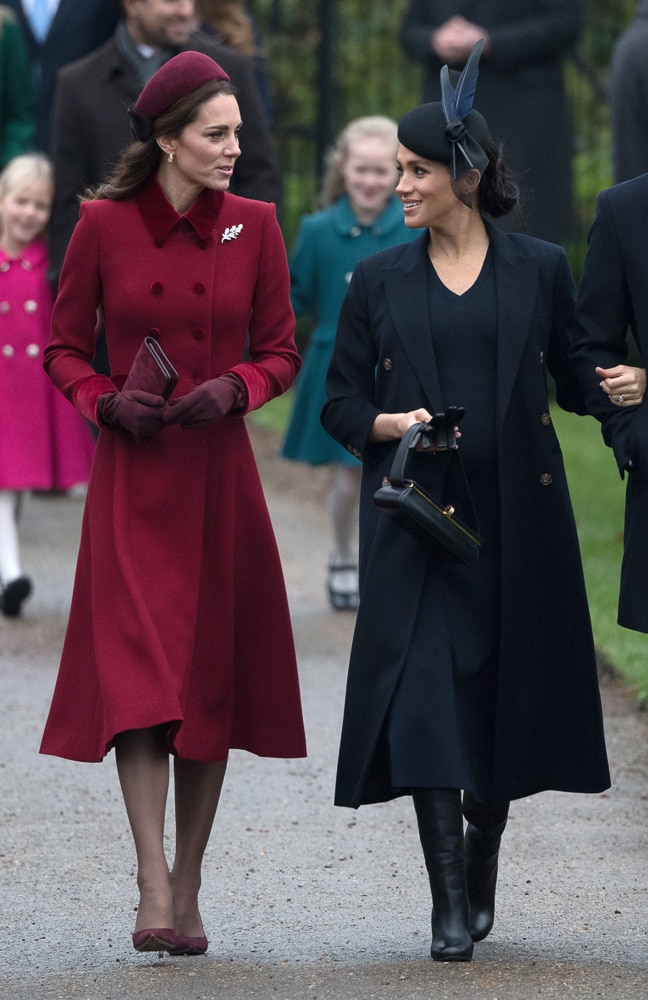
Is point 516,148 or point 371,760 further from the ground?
point 516,148

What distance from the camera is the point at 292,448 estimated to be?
844cm

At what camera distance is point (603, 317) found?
4469 mm

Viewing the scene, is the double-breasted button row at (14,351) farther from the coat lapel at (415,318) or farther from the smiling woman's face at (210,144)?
the coat lapel at (415,318)

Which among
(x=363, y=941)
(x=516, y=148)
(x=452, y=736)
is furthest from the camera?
(x=516, y=148)

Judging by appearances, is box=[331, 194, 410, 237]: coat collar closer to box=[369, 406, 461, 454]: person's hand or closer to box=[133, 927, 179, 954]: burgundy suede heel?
box=[369, 406, 461, 454]: person's hand

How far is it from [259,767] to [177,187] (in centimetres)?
231

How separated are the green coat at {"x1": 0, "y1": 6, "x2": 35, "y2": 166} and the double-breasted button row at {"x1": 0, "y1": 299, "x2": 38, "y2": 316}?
4.53ft

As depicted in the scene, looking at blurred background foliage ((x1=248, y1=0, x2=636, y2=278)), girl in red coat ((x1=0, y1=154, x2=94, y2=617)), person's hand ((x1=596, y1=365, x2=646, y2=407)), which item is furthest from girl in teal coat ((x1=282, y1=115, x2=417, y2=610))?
blurred background foliage ((x1=248, y1=0, x2=636, y2=278))

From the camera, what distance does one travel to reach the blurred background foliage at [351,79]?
12.4 meters

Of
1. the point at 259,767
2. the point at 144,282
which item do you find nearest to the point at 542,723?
the point at 144,282

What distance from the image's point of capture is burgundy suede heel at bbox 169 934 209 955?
4441 mm

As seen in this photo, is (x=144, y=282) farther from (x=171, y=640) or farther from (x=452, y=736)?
(x=452, y=736)

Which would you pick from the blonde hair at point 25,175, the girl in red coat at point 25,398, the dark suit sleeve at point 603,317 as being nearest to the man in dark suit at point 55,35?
the blonde hair at point 25,175

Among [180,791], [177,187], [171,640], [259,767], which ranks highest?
[177,187]
